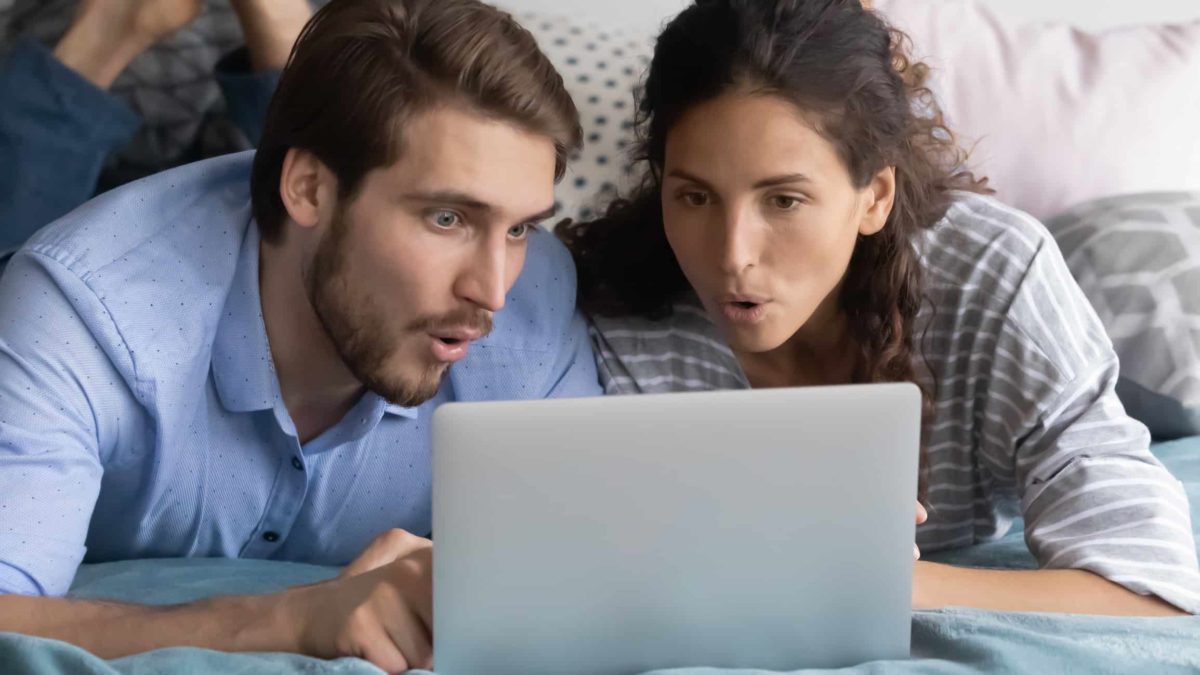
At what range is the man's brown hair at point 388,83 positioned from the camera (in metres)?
1.30

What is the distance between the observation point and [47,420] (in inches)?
46.9

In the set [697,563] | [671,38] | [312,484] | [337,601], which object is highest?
[671,38]

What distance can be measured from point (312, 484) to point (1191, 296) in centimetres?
114

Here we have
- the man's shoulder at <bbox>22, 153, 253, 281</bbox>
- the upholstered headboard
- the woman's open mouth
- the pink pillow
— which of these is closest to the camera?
the man's shoulder at <bbox>22, 153, 253, 281</bbox>

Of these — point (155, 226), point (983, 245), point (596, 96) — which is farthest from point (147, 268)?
point (983, 245)

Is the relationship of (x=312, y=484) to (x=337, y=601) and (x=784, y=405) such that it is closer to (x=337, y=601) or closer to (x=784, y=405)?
(x=337, y=601)

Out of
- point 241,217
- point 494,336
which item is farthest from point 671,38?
point 241,217

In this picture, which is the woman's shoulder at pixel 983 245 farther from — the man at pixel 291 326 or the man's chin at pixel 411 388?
the man's chin at pixel 411 388

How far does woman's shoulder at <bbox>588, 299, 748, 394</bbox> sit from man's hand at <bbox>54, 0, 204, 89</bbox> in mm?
761

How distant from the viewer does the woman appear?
1.32 meters

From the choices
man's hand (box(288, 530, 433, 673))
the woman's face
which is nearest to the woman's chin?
the woman's face

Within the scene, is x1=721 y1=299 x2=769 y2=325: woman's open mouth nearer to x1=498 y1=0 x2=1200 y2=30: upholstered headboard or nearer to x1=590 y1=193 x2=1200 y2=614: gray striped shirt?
x1=590 y1=193 x2=1200 y2=614: gray striped shirt

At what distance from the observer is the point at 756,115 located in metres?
1.33

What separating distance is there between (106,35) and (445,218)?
755 mm
